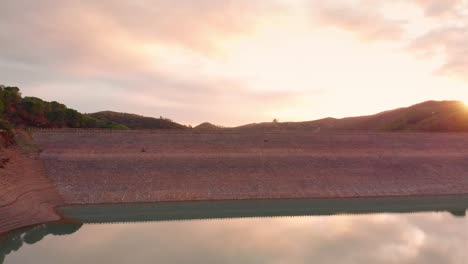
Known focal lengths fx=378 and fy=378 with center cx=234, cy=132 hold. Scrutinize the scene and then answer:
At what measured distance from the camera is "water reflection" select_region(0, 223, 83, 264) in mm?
19969

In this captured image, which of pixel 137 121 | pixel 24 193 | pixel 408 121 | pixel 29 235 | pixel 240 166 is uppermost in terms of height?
pixel 137 121

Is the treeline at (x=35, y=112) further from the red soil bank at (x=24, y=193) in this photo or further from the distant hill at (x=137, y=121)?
the distant hill at (x=137, y=121)

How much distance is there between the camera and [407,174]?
38344 millimetres

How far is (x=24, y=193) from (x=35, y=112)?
2637 centimetres

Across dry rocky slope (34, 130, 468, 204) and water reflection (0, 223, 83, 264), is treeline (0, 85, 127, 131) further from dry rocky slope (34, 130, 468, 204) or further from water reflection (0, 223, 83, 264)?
water reflection (0, 223, 83, 264)

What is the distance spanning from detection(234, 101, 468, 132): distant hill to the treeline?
55.7 meters

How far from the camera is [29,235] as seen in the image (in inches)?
877

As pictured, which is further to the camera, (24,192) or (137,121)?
(137,121)

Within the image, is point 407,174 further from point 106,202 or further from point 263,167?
point 106,202

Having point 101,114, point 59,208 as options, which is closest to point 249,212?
point 59,208

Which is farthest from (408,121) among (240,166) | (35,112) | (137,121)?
(35,112)

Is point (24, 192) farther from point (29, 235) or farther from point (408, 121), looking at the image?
point (408, 121)

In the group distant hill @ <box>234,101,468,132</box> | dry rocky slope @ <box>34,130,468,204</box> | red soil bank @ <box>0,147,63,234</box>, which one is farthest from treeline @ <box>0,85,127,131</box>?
distant hill @ <box>234,101,468,132</box>

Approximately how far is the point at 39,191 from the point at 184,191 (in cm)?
1124
